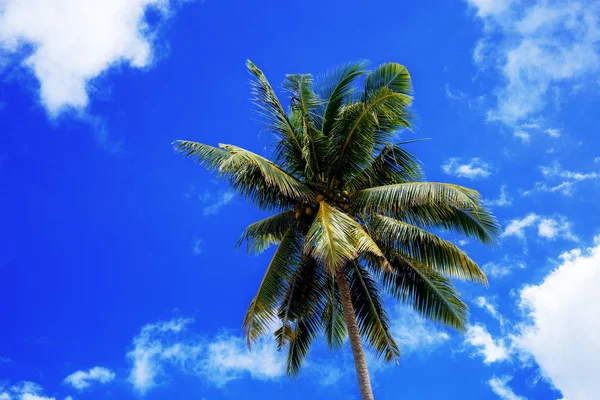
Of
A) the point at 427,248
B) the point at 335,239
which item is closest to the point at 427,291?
the point at 427,248

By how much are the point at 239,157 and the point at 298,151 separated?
2469mm

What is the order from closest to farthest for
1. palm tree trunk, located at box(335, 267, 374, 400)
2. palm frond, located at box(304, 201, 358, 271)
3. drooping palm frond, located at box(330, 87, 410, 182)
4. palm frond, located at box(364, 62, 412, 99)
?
palm frond, located at box(304, 201, 358, 271) → palm tree trunk, located at box(335, 267, 374, 400) → drooping palm frond, located at box(330, 87, 410, 182) → palm frond, located at box(364, 62, 412, 99)

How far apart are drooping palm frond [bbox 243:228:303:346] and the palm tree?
0.08ft

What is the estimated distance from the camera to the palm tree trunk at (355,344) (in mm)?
13742

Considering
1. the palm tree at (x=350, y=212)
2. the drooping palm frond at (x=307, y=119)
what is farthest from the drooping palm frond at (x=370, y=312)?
the drooping palm frond at (x=307, y=119)

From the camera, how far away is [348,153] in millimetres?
15375

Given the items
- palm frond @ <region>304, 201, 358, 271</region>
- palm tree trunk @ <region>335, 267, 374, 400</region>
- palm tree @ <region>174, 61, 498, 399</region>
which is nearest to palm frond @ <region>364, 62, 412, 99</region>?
palm tree @ <region>174, 61, 498, 399</region>

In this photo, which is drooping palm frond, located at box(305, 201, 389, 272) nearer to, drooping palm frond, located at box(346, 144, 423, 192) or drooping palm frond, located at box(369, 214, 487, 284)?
drooping palm frond, located at box(369, 214, 487, 284)

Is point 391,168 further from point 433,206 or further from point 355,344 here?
point 355,344

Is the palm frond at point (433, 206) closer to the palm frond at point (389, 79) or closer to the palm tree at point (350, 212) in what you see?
the palm tree at point (350, 212)

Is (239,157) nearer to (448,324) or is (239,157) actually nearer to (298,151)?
(298,151)

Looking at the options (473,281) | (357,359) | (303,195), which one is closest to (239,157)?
(303,195)

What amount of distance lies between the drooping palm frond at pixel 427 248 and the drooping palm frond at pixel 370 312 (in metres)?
1.27

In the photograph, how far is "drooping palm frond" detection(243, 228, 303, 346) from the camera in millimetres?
14016
